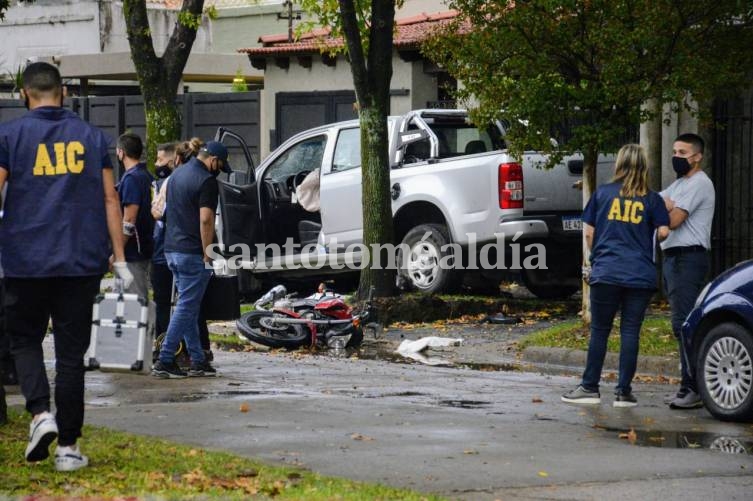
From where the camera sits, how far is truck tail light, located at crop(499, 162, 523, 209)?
16188 millimetres

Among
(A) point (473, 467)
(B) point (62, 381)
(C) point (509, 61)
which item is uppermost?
(C) point (509, 61)

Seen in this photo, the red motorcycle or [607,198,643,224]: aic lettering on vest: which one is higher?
[607,198,643,224]: aic lettering on vest

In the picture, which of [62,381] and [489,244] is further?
[489,244]

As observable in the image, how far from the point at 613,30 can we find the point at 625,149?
11.5 feet

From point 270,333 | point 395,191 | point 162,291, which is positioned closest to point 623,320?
point 162,291

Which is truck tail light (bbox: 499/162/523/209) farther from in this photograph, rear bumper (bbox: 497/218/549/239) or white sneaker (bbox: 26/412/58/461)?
white sneaker (bbox: 26/412/58/461)

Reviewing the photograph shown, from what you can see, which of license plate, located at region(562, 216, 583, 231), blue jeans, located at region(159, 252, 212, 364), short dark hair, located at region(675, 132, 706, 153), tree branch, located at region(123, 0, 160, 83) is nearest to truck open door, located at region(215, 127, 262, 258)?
tree branch, located at region(123, 0, 160, 83)

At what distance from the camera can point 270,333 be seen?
14.5 metres

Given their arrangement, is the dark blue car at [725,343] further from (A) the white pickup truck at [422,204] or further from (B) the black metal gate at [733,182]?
(B) the black metal gate at [733,182]

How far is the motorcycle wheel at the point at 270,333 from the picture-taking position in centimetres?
1435

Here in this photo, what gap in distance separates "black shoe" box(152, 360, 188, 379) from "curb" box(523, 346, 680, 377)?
3618 mm

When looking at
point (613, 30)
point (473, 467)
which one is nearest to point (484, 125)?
point (613, 30)

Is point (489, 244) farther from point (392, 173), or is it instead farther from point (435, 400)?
point (435, 400)

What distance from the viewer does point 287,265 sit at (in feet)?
59.8
